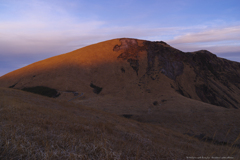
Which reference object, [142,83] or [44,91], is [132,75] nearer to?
[142,83]

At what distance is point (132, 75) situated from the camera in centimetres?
3275

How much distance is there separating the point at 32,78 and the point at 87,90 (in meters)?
12.6

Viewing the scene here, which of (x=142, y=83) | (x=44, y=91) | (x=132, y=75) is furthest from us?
(x=132, y=75)

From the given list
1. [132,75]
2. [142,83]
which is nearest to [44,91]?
[132,75]

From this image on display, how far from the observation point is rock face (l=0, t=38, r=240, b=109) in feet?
96.4

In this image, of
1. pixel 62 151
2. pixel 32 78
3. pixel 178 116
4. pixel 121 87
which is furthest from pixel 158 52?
pixel 62 151

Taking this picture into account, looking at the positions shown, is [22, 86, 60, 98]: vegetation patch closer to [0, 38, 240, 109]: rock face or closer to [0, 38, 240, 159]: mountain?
[0, 38, 240, 159]: mountain

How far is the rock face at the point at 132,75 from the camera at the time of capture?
96.4 feet

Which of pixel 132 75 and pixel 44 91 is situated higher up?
pixel 132 75

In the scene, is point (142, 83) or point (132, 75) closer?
point (142, 83)

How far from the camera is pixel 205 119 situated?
1555 cm

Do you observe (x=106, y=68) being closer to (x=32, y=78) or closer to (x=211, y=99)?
(x=32, y=78)

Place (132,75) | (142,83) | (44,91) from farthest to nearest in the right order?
(132,75) < (142,83) < (44,91)

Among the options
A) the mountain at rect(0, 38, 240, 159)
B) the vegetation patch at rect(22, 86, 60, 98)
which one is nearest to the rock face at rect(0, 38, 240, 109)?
the mountain at rect(0, 38, 240, 159)
